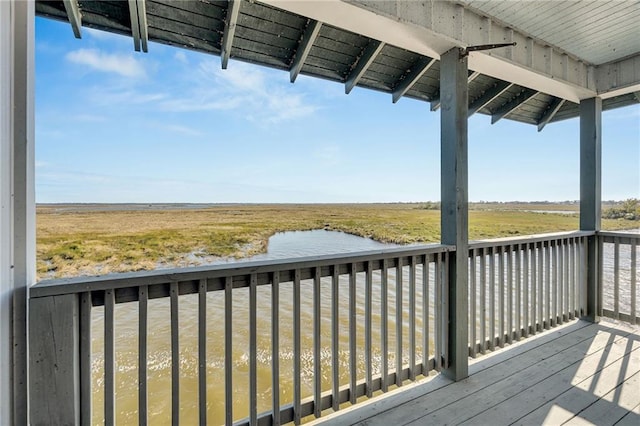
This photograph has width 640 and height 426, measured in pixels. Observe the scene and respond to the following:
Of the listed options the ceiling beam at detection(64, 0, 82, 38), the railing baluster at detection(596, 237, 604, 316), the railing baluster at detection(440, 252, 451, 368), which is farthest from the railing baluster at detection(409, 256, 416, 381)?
the railing baluster at detection(596, 237, 604, 316)

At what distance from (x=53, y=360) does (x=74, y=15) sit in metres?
1.65

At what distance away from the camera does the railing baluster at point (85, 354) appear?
119 cm

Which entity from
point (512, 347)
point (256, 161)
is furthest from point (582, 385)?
point (256, 161)

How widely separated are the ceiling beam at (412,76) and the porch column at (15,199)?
92.9 inches

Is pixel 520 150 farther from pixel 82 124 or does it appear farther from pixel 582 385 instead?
pixel 82 124

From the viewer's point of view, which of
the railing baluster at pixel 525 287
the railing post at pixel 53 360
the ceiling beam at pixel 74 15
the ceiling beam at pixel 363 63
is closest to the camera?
the railing post at pixel 53 360

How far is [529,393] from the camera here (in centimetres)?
188

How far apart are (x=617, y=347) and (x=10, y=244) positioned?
3956 mm

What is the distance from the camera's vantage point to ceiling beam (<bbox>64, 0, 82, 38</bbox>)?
1.48m

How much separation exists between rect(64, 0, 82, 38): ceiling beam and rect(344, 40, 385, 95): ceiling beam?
1753mm

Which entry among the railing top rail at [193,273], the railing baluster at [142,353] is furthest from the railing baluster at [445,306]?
the railing baluster at [142,353]

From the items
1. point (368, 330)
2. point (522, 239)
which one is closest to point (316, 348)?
point (368, 330)

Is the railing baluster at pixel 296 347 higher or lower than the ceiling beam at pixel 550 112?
lower

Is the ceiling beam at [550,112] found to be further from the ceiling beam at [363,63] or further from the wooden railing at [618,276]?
the ceiling beam at [363,63]
